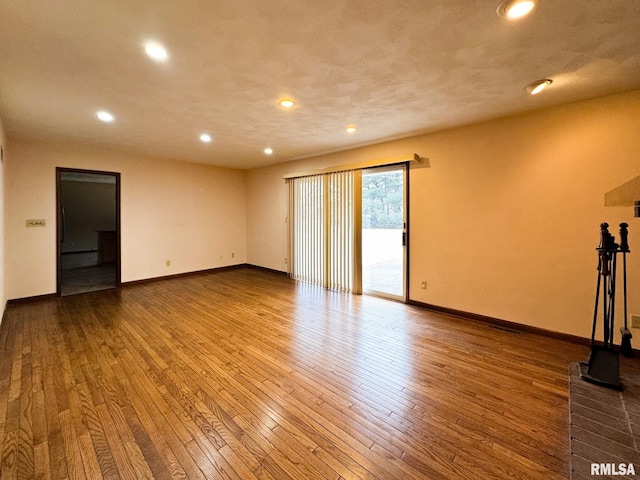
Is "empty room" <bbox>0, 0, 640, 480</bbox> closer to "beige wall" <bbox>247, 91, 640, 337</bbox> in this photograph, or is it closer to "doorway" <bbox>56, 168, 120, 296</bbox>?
"beige wall" <bbox>247, 91, 640, 337</bbox>

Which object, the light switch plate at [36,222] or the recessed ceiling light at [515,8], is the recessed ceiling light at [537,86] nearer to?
the recessed ceiling light at [515,8]

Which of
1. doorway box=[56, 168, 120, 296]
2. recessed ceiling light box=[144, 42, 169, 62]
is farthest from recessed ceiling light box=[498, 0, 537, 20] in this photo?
doorway box=[56, 168, 120, 296]

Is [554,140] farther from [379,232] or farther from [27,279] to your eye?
[27,279]

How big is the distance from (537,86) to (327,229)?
3440mm

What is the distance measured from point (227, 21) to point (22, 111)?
10.0 ft

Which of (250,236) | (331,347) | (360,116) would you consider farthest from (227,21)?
(250,236)

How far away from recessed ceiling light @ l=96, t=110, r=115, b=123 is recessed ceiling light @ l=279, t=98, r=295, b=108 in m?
2.00

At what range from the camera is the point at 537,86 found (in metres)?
2.48

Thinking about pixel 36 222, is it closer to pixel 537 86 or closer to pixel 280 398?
pixel 280 398

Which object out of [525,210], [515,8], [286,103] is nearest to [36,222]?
[286,103]

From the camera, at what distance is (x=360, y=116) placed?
3.31 meters

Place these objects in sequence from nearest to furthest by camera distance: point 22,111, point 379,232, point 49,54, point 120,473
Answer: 1. point 120,473
2. point 49,54
3. point 22,111
4. point 379,232

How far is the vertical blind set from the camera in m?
4.80

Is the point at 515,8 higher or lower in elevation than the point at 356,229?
higher
